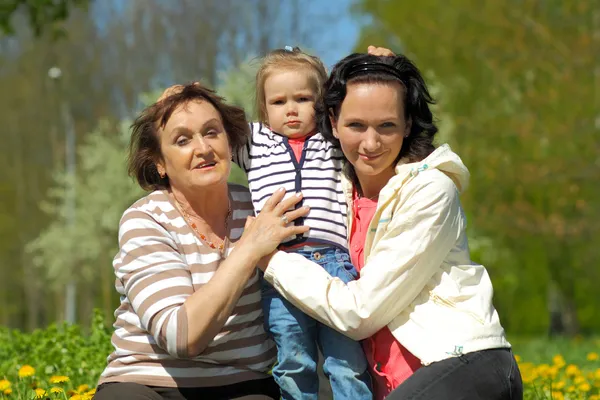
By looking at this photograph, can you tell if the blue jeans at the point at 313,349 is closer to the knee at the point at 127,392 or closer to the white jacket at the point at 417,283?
the white jacket at the point at 417,283

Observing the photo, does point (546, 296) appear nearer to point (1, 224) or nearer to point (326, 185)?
point (1, 224)

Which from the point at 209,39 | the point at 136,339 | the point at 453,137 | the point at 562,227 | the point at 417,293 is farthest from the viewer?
the point at 209,39

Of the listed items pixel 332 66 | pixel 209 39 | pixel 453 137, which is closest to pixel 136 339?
pixel 332 66

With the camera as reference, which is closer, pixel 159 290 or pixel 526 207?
pixel 159 290

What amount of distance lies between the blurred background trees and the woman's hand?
10.5 metres

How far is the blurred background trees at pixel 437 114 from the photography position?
731 inches

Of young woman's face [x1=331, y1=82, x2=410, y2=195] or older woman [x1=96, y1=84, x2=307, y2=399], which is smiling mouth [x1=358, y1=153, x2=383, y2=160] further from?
older woman [x1=96, y1=84, x2=307, y2=399]

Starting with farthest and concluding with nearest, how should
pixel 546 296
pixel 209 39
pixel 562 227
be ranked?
pixel 546 296 → pixel 209 39 → pixel 562 227

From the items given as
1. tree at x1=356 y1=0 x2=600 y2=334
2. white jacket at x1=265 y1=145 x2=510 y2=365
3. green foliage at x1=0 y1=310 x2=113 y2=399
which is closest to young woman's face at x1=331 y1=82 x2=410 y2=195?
white jacket at x1=265 y1=145 x2=510 y2=365

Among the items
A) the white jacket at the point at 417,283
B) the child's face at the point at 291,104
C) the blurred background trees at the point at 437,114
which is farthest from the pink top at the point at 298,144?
the blurred background trees at the point at 437,114

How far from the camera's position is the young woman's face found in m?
A: 3.43

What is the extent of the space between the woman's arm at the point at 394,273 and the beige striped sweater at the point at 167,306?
1.38 feet

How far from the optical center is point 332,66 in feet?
12.1

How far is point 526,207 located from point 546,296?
1109cm
